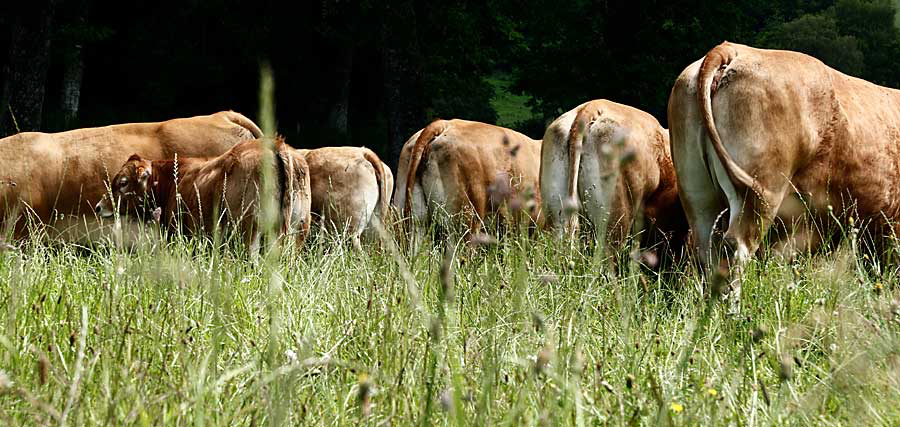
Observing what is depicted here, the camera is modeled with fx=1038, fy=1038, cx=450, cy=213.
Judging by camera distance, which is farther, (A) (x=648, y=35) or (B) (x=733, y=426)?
(A) (x=648, y=35)

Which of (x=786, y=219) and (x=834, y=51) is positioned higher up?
(x=786, y=219)

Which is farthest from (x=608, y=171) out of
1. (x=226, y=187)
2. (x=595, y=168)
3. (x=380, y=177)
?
(x=226, y=187)

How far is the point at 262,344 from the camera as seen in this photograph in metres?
3.82

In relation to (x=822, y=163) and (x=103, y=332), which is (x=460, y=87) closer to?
(x=822, y=163)

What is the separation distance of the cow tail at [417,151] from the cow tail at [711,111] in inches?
134

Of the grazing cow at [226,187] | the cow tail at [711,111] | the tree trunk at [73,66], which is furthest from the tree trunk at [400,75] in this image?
the cow tail at [711,111]

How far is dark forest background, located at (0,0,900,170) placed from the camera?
24.3 meters

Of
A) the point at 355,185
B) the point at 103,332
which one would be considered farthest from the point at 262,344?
the point at 355,185

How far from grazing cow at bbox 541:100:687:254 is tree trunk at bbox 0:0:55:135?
10215 millimetres

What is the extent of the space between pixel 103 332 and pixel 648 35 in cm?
2512

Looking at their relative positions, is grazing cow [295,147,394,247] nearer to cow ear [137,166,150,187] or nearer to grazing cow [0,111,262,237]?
grazing cow [0,111,262,237]

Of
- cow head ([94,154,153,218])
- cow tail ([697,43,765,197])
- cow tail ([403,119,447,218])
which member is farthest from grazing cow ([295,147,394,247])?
cow tail ([697,43,765,197])

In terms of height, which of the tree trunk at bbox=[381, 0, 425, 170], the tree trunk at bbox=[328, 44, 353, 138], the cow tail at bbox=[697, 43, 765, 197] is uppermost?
the cow tail at bbox=[697, 43, 765, 197]

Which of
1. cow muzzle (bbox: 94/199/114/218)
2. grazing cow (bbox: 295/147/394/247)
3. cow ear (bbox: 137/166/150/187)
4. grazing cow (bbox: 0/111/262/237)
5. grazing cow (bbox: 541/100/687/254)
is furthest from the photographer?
grazing cow (bbox: 295/147/394/247)
